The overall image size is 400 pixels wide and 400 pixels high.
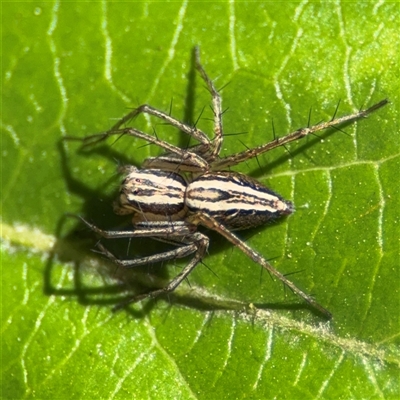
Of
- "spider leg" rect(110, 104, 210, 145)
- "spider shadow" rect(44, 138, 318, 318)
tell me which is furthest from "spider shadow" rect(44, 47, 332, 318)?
"spider leg" rect(110, 104, 210, 145)

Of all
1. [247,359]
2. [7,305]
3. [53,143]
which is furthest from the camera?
[53,143]

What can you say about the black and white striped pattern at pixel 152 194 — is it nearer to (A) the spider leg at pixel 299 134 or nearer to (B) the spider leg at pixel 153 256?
(B) the spider leg at pixel 153 256

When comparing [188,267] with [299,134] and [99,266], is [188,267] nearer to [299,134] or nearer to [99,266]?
[99,266]

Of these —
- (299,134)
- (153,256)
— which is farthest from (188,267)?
(299,134)

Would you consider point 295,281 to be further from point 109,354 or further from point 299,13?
point 299,13

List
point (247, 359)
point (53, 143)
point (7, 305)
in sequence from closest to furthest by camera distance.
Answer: point (247, 359), point (7, 305), point (53, 143)

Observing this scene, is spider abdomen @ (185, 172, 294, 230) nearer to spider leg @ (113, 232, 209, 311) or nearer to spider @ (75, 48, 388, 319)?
spider @ (75, 48, 388, 319)

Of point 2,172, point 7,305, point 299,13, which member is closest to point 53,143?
point 2,172
